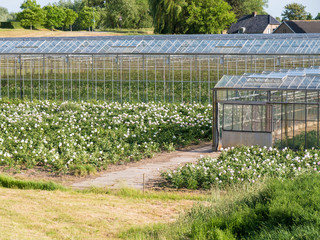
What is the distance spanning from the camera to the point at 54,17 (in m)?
79.2

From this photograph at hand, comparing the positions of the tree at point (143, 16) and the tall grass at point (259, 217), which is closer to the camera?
the tall grass at point (259, 217)

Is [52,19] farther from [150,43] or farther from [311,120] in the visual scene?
[311,120]

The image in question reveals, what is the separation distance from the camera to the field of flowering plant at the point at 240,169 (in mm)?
12188

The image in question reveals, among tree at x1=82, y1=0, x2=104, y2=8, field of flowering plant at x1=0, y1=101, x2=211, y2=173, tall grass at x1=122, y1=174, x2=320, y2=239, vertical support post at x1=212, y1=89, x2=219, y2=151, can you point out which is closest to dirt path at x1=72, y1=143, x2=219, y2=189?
vertical support post at x1=212, y1=89, x2=219, y2=151

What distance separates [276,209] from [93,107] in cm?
1414

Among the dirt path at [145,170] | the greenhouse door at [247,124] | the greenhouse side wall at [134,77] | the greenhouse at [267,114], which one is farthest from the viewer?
the greenhouse side wall at [134,77]

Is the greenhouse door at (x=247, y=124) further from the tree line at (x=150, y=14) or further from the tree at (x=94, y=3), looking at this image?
the tree at (x=94, y=3)

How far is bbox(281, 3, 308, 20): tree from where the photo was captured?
93.8 metres

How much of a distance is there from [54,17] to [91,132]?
64.9m

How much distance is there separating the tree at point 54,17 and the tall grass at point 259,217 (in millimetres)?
72572

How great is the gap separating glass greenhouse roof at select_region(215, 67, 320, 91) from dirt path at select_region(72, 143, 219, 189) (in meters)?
2.07

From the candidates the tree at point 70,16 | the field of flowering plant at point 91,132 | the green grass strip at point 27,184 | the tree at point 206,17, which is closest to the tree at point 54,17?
the tree at point 70,16

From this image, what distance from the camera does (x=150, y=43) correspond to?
26812 millimetres

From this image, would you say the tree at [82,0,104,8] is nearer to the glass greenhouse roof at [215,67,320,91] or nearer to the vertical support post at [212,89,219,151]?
the glass greenhouse roof at [215,67,320,91]
